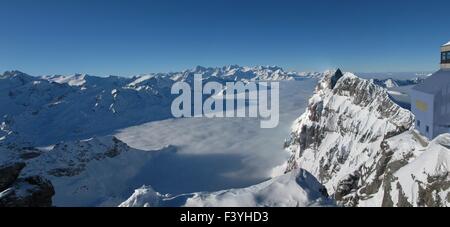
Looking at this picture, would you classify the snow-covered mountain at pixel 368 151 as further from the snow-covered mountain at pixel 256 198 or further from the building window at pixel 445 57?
the snow-covered mountain at pixel 256 198

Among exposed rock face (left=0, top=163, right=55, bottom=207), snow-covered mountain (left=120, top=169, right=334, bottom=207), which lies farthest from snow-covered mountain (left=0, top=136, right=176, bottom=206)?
snow-covered mountain (left=120, top=169, right=334, bottom=207)

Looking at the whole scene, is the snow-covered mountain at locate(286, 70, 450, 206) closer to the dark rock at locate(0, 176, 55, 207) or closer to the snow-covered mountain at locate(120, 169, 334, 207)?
the snow-covered mountain at locate(120, 169, 334, 207)

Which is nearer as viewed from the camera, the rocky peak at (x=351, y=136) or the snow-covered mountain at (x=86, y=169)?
the rocky peak at (x=351, y=136)

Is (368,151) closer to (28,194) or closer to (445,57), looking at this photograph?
(445,57)

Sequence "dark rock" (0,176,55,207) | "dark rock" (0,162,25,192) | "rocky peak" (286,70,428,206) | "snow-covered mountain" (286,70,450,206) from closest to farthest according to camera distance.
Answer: "snow-covered mountain" (286,70,450,206)
"dark rock" (0,176,55,207)
"dark rock" (0,162,25,192)
"rocky peak" (286,70,428,206)

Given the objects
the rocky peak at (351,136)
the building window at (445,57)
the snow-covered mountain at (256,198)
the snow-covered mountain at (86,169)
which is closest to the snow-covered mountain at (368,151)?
the rocky peak at (351,136)

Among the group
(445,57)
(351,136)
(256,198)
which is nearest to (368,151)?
(351,136)
